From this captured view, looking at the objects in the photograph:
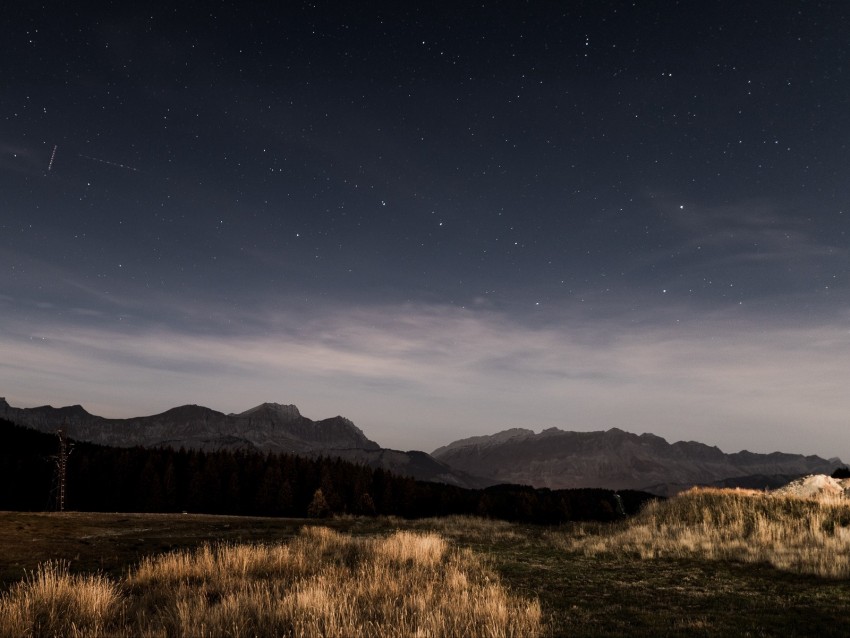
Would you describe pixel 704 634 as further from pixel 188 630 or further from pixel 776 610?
pixel 188 630

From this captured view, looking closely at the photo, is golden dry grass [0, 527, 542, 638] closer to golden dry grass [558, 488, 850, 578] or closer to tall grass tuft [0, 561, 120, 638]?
tall grass tuft [0, 561, 120, 638]

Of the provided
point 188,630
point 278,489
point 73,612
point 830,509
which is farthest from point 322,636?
point 278,489

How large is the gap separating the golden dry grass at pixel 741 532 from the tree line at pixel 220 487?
67081 mm

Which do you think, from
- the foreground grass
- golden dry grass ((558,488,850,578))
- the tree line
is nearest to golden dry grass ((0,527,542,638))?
the foreground grass

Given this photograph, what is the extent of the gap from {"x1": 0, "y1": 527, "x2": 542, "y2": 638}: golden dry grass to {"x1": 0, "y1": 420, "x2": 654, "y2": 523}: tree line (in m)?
75.9

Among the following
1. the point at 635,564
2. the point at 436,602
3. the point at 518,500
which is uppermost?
the point at 436,602

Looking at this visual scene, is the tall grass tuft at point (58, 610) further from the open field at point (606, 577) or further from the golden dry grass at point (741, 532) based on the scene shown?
the golden dry grass at point (741, 532)

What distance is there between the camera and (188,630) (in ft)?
19.5

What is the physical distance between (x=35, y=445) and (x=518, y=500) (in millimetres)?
123938

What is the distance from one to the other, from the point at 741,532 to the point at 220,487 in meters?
99.0

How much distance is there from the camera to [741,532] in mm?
16531

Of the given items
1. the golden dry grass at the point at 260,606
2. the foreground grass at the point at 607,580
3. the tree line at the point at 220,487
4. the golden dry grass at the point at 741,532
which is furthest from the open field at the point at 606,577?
the tree line at the point at 220,487

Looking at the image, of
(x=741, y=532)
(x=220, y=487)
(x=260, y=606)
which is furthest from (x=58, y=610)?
(x=220, y=487)

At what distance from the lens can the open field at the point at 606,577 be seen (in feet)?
23.2
